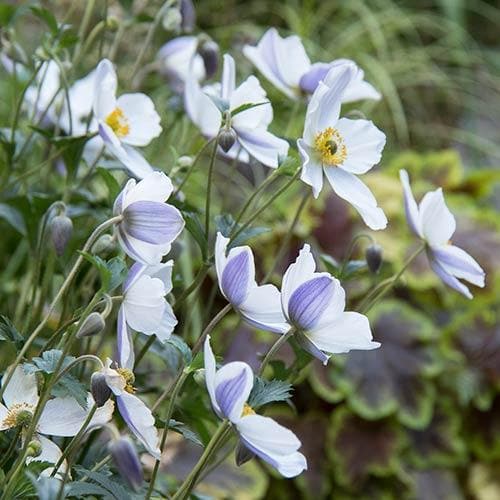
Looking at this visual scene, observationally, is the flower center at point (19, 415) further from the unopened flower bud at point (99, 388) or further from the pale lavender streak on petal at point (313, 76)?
the pale lavender streak on petal at point (313, 76)

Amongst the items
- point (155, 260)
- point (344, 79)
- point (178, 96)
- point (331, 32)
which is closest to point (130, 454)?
point (155, 260)

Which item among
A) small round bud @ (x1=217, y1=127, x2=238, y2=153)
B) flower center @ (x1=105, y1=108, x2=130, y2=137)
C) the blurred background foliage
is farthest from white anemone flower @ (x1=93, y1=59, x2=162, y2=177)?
the blurred background foliage

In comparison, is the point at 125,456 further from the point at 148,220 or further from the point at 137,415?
the point at 148,220

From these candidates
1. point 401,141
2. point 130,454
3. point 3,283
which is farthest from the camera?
point 401,141

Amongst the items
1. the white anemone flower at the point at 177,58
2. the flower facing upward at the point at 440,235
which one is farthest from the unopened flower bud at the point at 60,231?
the white anemone flower at the point at 177,58

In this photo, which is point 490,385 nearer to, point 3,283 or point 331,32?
point 3,283
